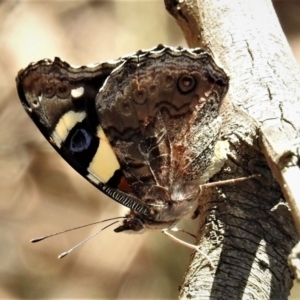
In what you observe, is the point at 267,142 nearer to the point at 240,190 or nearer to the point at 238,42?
the point at 240,190

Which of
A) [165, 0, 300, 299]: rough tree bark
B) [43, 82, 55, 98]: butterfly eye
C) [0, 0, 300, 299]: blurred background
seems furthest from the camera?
[0, 0, 300, 299]: blurred background

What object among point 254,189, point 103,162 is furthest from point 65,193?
point 254,189

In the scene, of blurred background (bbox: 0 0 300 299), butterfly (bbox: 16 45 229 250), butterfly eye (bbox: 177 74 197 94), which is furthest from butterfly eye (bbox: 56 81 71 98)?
blurred background (bbox: 0 0 300 299)

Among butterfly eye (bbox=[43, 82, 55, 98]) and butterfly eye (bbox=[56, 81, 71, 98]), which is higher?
butterfly eye (bbox=[56, 81, 71, 98])

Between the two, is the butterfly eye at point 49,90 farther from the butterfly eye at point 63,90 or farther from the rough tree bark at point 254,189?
the rough tree bark at point 254,189

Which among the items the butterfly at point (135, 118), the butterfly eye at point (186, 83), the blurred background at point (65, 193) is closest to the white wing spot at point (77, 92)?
the butterfly at point (135, 118)

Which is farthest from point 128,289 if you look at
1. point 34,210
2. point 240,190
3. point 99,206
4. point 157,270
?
point 240,190

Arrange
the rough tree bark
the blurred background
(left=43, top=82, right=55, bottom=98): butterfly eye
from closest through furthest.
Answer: the rough tree bark
(left=43, top=82, right=55, bottom=98): butterfly eye
the blurred background

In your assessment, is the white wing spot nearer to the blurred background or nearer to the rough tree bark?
the rough tree bark
